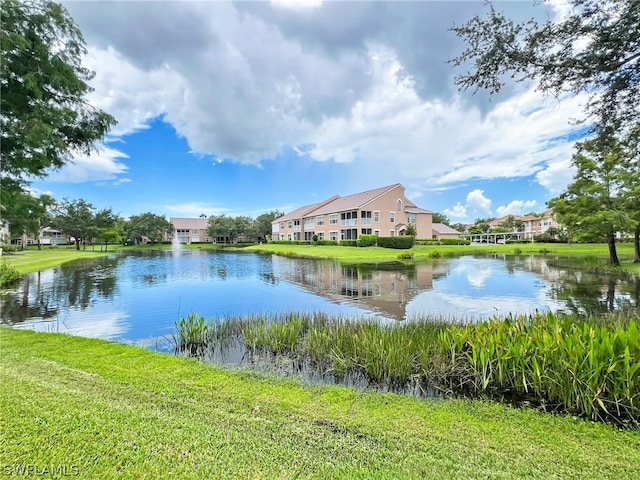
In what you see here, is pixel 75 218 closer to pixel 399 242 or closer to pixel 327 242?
pixel 327 242

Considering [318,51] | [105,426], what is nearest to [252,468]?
[105,426]

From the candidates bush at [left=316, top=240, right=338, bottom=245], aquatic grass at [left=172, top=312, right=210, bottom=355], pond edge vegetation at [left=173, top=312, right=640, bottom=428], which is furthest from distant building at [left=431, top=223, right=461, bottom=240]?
aquatic grass at [left=172, top=312, right=210, bottom=355]

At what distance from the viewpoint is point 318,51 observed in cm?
1491

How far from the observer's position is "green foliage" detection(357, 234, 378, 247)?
1524 inches

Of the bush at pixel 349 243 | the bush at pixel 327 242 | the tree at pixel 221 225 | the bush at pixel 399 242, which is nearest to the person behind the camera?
the bush at pixel 399 242

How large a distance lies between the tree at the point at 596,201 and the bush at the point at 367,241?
19.3 meters

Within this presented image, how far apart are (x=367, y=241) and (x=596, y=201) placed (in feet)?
71.5

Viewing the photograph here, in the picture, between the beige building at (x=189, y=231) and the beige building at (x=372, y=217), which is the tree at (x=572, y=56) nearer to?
the beige building at (x=372, y=217)

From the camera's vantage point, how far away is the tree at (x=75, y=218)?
46000 mm

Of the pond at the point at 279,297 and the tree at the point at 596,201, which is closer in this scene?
the pond at the point at 279,297

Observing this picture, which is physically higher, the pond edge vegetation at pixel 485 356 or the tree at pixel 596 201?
the tree at pixel 596 201

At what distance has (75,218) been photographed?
46375mm

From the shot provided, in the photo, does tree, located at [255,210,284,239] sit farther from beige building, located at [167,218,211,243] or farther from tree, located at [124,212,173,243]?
tree, located at [124,212,173,243]

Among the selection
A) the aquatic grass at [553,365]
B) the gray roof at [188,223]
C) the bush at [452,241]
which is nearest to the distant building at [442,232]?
the bush at [452,241]
